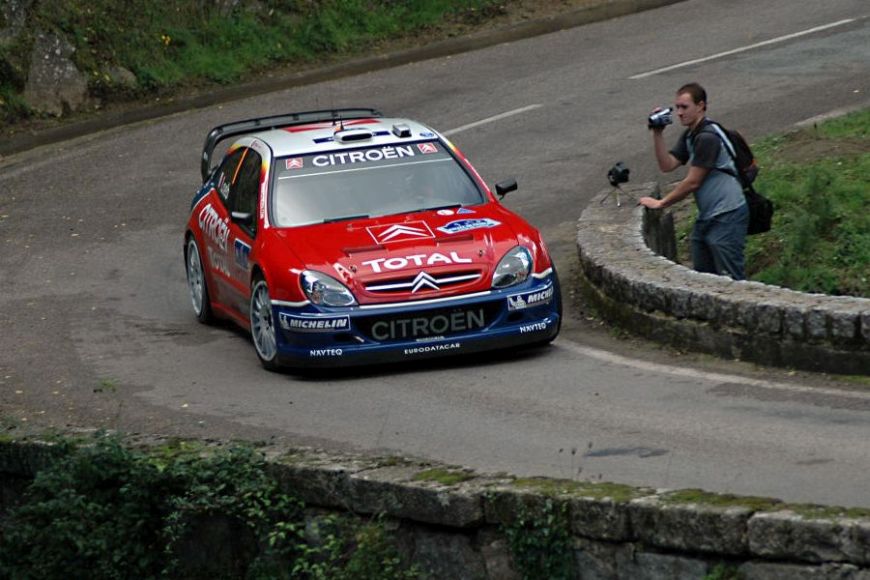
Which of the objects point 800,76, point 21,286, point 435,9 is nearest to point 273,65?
point 435,9

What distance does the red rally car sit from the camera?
1159cm

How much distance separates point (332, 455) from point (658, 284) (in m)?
3.51

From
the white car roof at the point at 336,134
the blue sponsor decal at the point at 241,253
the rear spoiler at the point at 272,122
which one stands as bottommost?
the blue sponsor decal at the point at 241,253

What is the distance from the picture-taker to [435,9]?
88.3 feet

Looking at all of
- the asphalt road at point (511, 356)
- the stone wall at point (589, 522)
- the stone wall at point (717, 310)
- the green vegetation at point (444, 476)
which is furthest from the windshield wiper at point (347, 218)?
the green vegetation at point (444, 476)

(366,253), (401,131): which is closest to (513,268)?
(366,253)

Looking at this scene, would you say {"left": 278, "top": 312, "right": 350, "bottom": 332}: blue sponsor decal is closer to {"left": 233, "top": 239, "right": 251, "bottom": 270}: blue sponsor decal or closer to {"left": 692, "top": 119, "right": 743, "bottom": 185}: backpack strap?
{"left": 233, "top": 239, "right": 251, "bottom": 270}: blue sponsor decal

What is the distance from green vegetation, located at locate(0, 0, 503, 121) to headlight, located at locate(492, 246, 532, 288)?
12.9 m

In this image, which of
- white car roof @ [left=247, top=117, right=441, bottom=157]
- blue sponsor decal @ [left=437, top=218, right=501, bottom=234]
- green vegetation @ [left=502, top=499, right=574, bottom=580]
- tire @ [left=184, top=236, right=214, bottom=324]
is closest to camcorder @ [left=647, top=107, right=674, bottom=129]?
blue sponsor decal @ [left=437, top=218, right=501, bottom=234]

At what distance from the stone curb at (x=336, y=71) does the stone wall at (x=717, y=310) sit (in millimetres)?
10999

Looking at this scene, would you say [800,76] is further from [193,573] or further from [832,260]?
[193,573]

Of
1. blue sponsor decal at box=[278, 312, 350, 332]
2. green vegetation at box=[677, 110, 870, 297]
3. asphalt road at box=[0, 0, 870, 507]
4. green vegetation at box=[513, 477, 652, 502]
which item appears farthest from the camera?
green vegetation at box=[677, 110, 870, 297]

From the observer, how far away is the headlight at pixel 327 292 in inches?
455

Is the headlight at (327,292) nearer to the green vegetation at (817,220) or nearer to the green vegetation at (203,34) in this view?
the green vegetation at (817,220)
